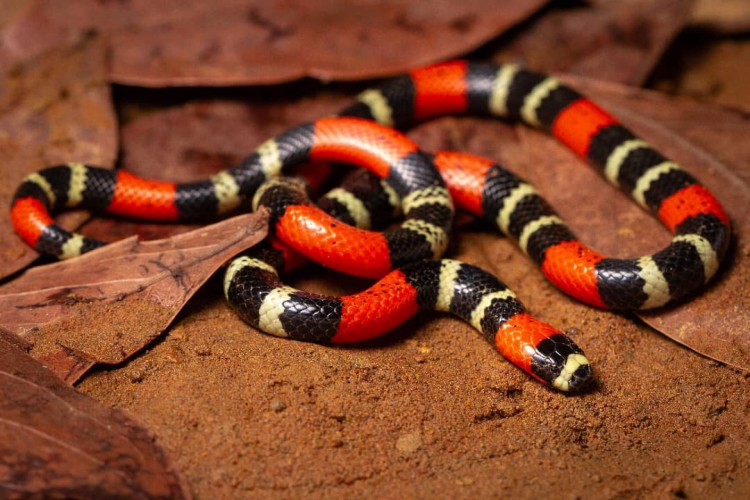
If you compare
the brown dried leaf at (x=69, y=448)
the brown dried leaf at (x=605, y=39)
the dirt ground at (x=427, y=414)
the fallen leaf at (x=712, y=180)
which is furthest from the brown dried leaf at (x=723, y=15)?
the brown dried leaf at (x=69, y=448)

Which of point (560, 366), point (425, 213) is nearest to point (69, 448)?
point (560, 366)

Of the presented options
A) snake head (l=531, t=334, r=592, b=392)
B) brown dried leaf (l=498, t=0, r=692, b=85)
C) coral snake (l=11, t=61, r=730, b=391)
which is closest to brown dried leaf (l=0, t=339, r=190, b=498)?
coral snake (l=11, t=61, r=730, b=391)

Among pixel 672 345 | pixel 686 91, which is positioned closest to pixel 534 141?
pixel 686 91

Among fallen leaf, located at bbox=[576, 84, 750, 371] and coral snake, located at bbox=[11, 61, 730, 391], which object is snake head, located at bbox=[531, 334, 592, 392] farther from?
fallen leaf, located at bbox=[576, 84, 750, 371]

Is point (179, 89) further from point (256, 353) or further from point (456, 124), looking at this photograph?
point (256, 353)

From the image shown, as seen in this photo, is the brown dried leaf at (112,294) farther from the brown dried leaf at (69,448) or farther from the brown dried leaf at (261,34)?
the brown dried leaf at (261,34)
